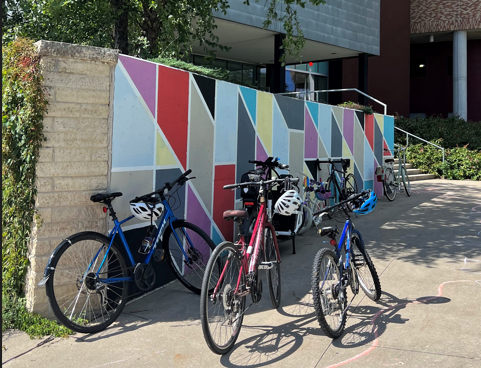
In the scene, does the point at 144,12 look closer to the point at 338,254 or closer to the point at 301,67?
the point at 338,254

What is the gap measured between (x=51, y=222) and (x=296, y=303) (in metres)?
2.42

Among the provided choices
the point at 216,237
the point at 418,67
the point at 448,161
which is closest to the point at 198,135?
the point at 216,237

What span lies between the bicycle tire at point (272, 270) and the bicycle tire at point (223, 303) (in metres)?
0.60

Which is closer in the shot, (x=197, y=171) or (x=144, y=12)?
(x=197, y=171)

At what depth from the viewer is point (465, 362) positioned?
3549 mm

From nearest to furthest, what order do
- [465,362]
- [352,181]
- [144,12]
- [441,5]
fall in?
[465,362] < [144,12] < [352,181] < [441,5]

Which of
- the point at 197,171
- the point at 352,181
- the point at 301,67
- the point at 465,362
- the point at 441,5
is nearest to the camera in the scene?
the point at 465,362

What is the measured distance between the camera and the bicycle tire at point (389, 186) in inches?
464

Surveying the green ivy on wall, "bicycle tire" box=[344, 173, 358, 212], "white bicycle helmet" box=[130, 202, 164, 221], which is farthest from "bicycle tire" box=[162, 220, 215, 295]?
"bicycle tire" box=[344, 173, 358, 212]

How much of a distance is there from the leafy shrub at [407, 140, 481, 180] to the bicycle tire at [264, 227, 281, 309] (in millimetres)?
13842

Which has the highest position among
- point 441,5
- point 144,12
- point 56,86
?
point 441,5

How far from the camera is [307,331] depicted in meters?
4.23

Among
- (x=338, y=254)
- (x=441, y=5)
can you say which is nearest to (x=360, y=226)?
(x=338, y=254)

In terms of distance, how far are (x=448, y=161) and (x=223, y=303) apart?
15481 mm
